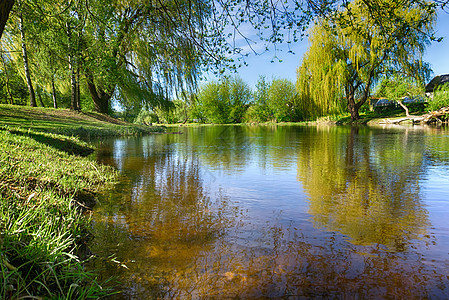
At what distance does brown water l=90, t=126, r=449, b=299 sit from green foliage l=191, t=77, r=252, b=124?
→ 5690cm

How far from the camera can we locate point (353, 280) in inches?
82.5

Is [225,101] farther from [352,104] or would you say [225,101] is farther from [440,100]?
[440,100]

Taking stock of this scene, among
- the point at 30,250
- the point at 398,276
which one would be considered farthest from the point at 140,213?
the point at 398,276

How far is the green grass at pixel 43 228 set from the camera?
1597 millimetres

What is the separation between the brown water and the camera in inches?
80.7

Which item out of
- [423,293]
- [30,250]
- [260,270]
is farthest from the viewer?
[260,270]

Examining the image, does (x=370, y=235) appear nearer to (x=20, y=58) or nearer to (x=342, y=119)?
(x=20, y=58)

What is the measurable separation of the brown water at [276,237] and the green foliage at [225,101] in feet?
187

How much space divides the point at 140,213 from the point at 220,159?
493 centimetres

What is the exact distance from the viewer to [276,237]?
282 centimetres

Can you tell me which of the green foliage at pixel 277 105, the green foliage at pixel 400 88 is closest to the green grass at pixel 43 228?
the green foliage at pixel 400 88

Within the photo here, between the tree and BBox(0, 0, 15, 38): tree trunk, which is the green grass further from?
the tree

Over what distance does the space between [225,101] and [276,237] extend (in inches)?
2419

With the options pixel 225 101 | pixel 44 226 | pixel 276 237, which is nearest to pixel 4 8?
pixel 44 226
